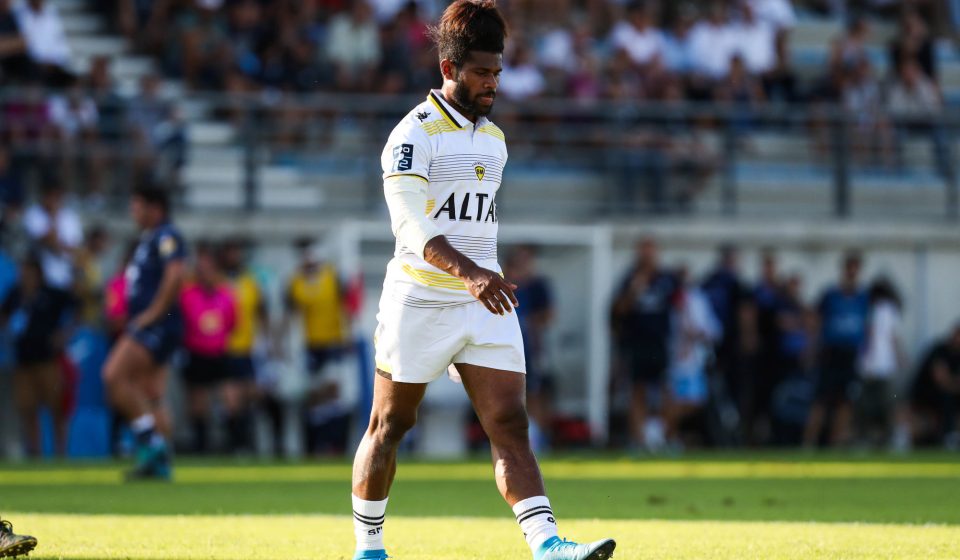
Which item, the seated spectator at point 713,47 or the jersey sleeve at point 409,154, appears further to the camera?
the seated spectator at point 713,47

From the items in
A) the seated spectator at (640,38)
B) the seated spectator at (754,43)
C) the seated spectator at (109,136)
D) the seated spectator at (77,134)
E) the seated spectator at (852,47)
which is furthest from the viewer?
the seated spectator at (852,47)

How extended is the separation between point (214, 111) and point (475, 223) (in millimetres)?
13643

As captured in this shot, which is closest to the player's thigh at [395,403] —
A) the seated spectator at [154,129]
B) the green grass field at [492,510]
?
the green grass field at [492,510]

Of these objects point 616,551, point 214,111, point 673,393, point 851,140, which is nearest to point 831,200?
point 851,140

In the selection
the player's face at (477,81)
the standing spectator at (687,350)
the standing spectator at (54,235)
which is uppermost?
the player's face at (477,81)

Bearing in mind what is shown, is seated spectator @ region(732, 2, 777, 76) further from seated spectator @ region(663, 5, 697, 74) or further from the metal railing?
the metal railing

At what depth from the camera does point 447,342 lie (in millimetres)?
6945

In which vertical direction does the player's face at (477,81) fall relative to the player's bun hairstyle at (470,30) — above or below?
below

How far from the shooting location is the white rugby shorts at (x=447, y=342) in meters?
6.93

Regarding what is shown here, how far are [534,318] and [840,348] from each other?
402cm

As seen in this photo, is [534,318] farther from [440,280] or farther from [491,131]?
[440,280]

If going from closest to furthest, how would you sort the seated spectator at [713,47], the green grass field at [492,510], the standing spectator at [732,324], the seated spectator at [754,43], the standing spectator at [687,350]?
the green grass field at [492,510]
the standing spectator at [687,350]
the standing spectator at [732,324]
the seated spectator at [713,47]
the seated spectator at [754,43]

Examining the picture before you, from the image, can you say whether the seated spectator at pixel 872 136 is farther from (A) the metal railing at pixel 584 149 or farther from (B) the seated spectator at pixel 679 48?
(B) the seated spectator at pixel 679 48

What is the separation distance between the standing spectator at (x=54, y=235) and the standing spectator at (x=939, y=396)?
11060 millimetres
